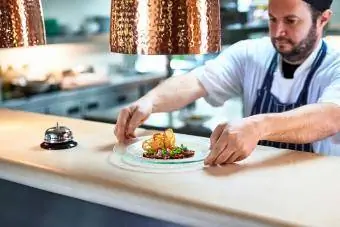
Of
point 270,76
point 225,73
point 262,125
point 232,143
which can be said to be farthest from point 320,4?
point 232,143

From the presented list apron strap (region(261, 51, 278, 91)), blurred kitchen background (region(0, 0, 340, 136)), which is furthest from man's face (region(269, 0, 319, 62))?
blurred kitchen background (region(0, 0, 340, 136))

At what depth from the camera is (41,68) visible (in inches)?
185

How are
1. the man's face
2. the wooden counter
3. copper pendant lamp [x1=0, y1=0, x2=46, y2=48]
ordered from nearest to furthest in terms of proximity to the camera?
the wooden counter, copper pendant lamp [x1=0, y1=0, x2=46, y2=48], the man's face

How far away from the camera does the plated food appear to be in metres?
1.49

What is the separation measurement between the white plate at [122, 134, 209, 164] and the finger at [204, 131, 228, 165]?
0.05 m

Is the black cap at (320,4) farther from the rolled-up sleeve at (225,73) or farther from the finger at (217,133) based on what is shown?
the finger at (217,133)

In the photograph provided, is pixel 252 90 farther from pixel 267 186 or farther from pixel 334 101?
pixel 267 186

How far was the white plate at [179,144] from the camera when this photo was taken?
1.44 m

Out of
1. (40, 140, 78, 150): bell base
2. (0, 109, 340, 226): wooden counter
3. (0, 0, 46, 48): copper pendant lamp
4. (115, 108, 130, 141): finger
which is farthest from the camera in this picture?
(115, 108, 130, 141): finger

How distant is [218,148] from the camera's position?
1402mm

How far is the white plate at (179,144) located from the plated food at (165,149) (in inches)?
0.8

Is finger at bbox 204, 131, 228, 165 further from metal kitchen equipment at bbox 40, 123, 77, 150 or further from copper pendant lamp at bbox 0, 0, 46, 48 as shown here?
copper pendant lamp at bbox 0, 0, 46, 48

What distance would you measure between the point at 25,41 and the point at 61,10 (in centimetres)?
331

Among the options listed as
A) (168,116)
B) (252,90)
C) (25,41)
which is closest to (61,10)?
(168,116)
